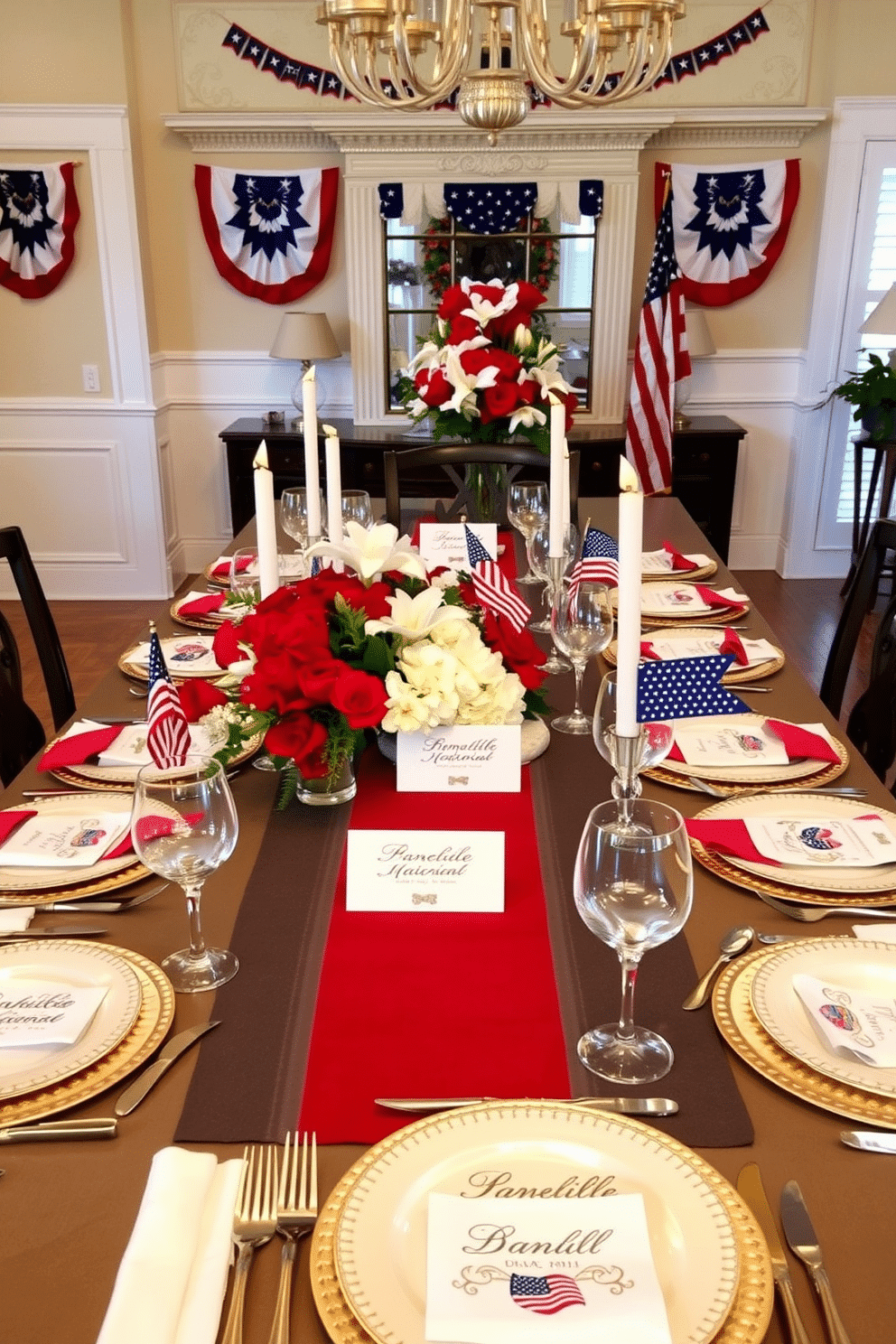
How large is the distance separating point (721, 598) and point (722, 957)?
1.18m

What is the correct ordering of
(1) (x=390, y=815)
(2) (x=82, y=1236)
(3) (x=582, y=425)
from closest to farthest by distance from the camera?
(2) (x=82, y=1236), (1) (x=390, y=815), (3) (x=582, y=425)

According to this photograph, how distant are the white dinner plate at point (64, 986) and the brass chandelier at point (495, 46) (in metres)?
1.60

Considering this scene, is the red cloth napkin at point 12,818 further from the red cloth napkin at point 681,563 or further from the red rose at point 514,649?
the red cloth napkin at point 681,563

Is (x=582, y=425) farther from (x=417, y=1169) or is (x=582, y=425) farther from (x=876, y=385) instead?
(x=417, y=1169)

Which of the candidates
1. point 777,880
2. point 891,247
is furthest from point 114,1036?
point 891,247

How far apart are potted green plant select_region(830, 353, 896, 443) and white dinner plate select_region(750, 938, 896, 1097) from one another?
3764 mm

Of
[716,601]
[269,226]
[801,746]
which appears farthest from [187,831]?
[269,226]

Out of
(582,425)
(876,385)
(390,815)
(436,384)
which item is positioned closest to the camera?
(390,815)

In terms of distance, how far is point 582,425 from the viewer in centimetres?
475

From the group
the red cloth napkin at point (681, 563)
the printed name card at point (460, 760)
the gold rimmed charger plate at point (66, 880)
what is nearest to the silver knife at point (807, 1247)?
the printed name card at point (460, 760)

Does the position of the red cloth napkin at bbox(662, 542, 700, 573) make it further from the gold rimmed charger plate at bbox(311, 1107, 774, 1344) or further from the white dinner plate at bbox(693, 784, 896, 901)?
the gold rimmed charger plate at bbox(311, 1107, 774, 1344)

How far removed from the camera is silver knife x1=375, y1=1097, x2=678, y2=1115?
87cm

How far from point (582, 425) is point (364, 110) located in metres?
1.48

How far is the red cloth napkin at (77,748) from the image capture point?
1.51 metres
